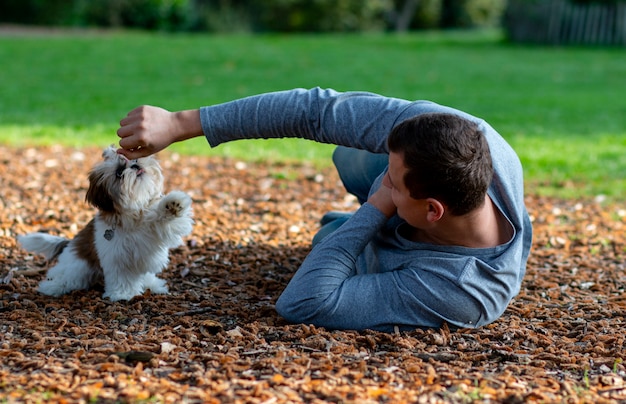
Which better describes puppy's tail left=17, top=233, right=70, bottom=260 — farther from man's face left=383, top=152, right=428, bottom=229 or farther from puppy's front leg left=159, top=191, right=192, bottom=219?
man's face left=383, top=152, right=428, bottom=229

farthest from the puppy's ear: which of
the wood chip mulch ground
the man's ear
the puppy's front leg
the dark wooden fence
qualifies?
the dark wooden fence

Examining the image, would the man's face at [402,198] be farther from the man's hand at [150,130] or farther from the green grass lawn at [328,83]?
the green grass lawn at [328,83]

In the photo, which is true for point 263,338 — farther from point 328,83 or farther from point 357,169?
point 328,83

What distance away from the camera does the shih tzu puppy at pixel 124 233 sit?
166 inches

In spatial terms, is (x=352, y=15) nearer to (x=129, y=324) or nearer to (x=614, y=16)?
(x=614, y=16)

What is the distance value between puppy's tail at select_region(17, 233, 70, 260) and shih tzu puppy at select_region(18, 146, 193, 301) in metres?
0.01

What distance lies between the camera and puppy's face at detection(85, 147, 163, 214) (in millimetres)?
4184

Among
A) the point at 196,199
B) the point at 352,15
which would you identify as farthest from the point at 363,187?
the point at 352,15

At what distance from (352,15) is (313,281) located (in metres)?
31.0

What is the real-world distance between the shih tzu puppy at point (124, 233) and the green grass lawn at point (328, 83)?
15.9 ft

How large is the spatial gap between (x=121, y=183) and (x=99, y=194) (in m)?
0.16

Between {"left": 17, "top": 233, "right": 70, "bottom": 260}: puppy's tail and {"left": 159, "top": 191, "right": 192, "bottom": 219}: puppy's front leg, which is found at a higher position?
{"left": 159, "top": 191, "right": 192, "bottom": 219}: puppy's front leg

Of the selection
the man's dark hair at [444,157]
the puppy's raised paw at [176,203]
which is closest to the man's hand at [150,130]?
the puppy's raised paw at [176,203]

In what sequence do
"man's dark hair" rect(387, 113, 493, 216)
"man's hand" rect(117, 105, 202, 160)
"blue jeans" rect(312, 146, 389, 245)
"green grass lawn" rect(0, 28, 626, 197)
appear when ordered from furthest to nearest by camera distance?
"green grass lawn" rect(0, 28, 626, 197)
"blue jeans" rect(312, 146, 389, 245)
"man's hand" rect(117, 105, 202, 160)
"man's dark hair" rect(387, 113, 493, 216)
